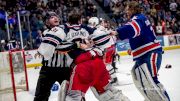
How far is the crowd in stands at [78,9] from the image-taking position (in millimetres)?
14617

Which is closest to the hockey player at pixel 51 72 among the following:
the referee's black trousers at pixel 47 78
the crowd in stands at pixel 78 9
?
the referee's black trousers at pixel 47 78

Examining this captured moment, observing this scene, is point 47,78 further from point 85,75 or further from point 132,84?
point 132,84

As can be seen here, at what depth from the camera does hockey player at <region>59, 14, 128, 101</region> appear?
15.3 ft

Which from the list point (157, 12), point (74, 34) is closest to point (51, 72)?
point (74, 34)

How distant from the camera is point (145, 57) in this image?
5.23 m

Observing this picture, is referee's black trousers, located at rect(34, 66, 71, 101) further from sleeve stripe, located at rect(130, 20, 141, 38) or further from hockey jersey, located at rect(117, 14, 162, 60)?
sleeve stripe, located at rect(130, 20, 141, 38)

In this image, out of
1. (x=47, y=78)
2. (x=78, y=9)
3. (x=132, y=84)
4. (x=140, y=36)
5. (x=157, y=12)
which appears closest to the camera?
(x=140, y=36)

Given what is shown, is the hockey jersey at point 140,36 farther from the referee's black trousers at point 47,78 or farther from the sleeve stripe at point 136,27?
the referee's black trousers at point 47,78

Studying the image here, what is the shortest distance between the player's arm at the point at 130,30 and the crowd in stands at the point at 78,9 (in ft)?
29.7

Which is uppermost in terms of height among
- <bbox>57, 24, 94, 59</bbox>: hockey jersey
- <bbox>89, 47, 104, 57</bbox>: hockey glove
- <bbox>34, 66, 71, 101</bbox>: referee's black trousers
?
<bbox>57, 24, 94, 59</bbox>: hockey jersey

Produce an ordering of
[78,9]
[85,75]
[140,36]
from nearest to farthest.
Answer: [85,75], [140,36], [78,9]

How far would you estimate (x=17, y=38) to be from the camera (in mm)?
13617

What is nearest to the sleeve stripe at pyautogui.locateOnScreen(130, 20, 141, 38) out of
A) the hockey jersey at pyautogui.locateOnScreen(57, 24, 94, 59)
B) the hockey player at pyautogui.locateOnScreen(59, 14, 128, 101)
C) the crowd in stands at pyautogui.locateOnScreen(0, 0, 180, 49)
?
the hockey player at pyautogui.locateOnScreen(59, 14, 128, 101)

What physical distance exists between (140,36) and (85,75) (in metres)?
0.96
